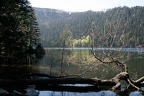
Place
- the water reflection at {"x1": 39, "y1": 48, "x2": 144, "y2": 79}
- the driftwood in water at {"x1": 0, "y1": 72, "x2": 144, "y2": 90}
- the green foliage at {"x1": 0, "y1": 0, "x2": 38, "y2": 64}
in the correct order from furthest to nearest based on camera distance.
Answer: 1. the green foliage at {"x1": 0, "y1": 0, "x2": 38, "y2": 64}
2. the water reflection at {"x1": 39, "y1": 48, "x2": 144, "y2": 79}
3. the driftwood in water at {"x1": 0, "y1": 72, "x2": 144, "y2": 90}

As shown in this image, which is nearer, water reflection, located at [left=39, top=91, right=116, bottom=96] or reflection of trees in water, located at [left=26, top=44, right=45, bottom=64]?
water reflection, located at [left=39, top=91, right=116, bottom=96]

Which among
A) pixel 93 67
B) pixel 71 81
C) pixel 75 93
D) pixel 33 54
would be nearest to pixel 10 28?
pixel 93 67

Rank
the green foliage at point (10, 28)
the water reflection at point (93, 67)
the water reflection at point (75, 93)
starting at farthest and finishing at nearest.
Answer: the green foliage at point (10, 28)
the water reflection at point (93, 67)
the water reflection at point (75, 93)

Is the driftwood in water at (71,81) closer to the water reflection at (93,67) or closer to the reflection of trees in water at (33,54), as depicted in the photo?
the water reflection at (93,67)

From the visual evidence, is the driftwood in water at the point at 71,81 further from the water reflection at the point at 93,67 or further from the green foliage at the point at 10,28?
the green foliage at the point at 10,28

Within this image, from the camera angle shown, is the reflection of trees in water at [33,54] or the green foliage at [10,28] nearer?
the green foliage at [10,28]

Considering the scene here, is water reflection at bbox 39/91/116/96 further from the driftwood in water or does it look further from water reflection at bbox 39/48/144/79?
water reflection at bbox 39/48/144/79

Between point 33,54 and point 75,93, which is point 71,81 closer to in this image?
point 75,93

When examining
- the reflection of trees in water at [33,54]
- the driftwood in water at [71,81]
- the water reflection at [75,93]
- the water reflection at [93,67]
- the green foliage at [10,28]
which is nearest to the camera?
the water reflection at [75,93]

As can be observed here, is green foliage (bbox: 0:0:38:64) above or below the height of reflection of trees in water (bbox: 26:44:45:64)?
above

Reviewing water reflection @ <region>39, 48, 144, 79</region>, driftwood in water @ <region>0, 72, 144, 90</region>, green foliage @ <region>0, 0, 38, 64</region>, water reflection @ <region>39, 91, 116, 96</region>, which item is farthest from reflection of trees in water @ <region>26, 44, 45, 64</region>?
water reflection @ <region>39, 91, 116, 96</region>

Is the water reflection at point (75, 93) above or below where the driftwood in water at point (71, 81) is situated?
below

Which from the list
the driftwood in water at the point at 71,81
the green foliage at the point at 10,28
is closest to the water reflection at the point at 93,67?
the driftwood in water at the point at 71,81

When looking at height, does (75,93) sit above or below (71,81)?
below
